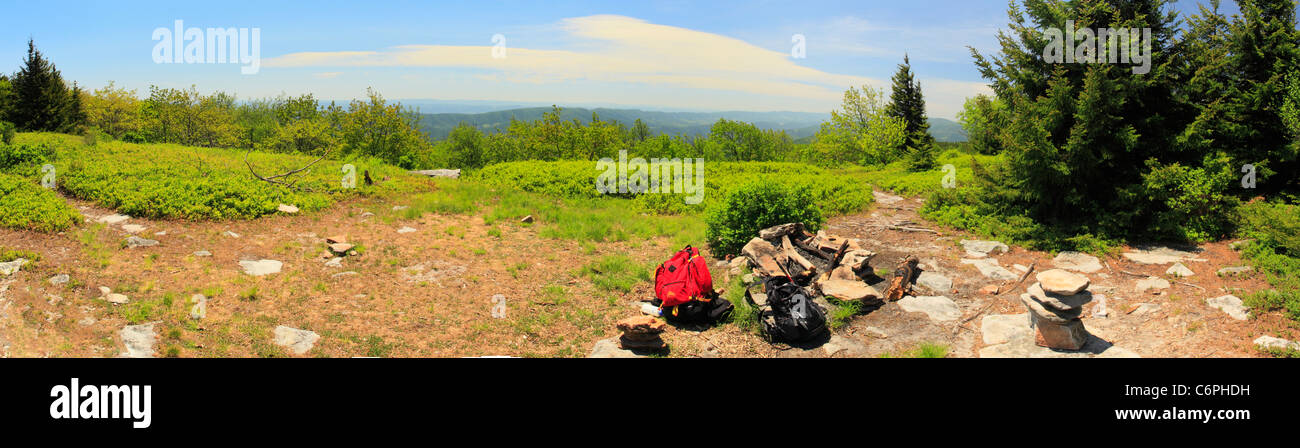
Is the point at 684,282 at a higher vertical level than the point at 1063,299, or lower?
lower

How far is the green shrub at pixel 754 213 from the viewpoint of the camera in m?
10.5

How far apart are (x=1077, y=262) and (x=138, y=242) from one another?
50.9 feet

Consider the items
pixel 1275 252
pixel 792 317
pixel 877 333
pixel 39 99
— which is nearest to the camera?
pixel 792 317

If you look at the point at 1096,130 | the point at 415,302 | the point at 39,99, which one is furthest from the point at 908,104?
the point at 39,99

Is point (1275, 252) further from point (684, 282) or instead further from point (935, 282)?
point (684, 282)

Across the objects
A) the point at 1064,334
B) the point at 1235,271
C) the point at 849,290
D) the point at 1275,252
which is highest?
the point at 1275,252

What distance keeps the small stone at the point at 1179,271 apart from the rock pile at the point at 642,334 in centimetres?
738

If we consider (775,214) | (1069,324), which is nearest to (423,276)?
(775,214)

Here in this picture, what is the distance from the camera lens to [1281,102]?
427 inches

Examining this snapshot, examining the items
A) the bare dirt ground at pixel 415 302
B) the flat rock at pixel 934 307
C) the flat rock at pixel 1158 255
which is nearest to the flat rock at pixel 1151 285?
the bare dirt ground at pixel 415 302

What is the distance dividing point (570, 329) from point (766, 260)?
11.3ft

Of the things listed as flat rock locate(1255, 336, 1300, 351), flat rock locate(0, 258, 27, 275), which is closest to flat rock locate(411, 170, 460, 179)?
flat rock locate(0, 258, 27, 275)

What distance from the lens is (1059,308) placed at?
5.78m

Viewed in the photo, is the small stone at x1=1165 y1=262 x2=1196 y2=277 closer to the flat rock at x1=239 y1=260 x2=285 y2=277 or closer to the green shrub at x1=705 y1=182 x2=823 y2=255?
the green shrub at x1=705 y1=182 x2=823 y2=255
